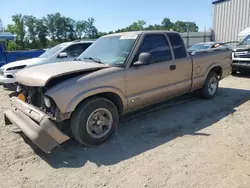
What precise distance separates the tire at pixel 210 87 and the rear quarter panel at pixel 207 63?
221 mm

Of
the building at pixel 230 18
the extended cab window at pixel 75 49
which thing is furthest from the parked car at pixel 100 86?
the building at pixel 230 18

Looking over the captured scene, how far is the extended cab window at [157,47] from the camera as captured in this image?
4.71m

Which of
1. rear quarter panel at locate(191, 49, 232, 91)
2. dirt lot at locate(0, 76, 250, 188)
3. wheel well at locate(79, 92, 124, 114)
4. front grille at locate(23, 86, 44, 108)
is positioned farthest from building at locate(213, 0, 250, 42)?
front grille at locate(23, 86, 44, 108)

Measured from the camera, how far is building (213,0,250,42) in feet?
67.6

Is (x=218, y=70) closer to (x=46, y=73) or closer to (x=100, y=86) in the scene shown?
(x=100, y=86)

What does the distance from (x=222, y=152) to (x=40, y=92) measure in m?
3.10

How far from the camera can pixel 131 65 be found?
4.35m

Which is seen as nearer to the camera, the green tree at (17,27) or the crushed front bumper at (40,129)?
the crushed front bumper at (40,129)

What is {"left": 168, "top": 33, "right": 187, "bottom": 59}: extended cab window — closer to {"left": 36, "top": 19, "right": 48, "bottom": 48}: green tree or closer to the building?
the building

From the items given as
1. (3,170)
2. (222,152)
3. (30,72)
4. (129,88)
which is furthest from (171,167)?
(30,72)

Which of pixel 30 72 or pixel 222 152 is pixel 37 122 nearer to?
pixel 30 72

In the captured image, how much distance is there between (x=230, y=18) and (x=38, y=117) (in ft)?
75.2

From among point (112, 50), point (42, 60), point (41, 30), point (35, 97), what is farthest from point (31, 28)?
point (35, 97)

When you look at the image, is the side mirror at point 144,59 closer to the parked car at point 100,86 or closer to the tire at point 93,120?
the parked car at point 100,86
